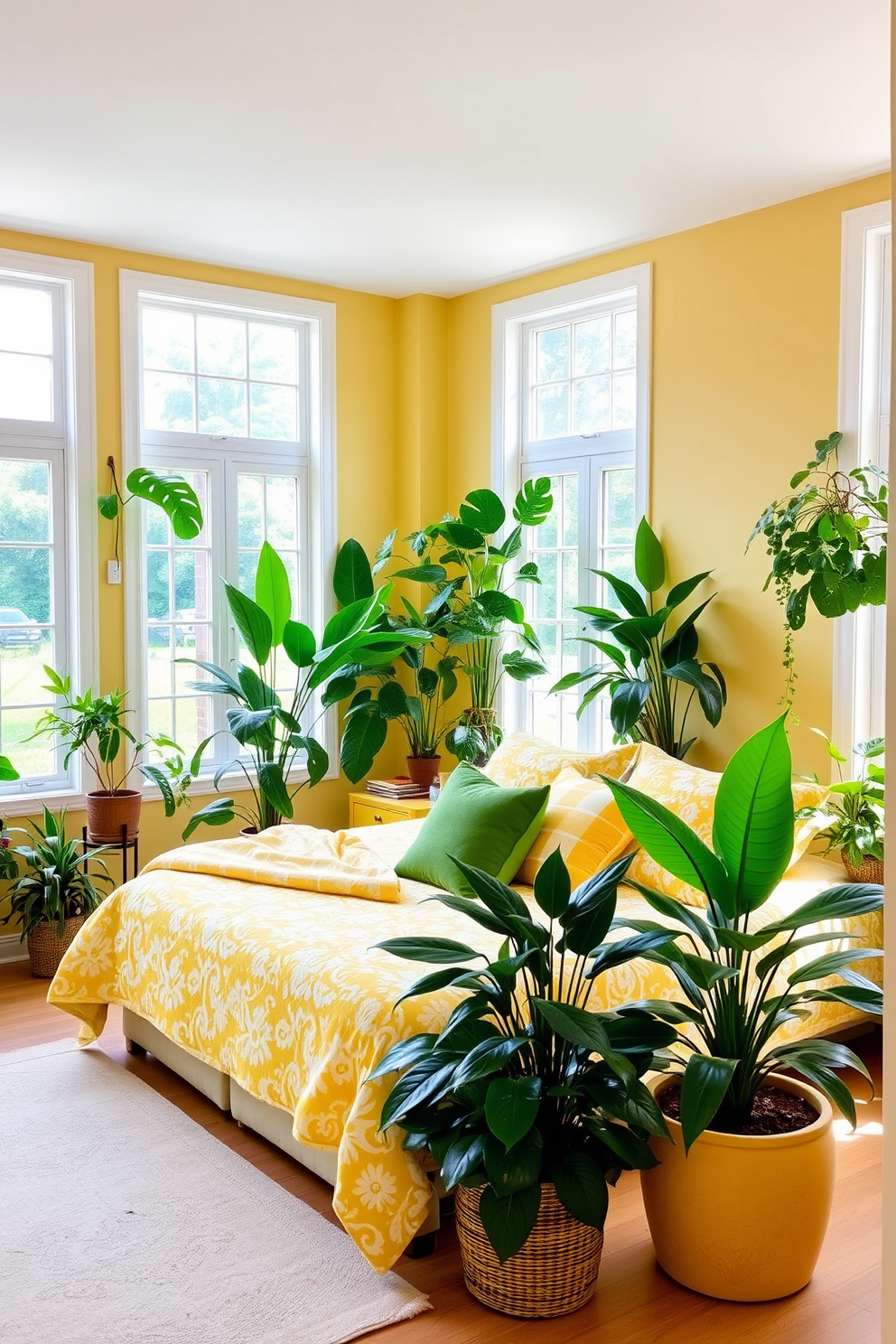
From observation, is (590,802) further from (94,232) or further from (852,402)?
(94,232)

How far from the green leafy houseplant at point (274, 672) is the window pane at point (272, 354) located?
917mm

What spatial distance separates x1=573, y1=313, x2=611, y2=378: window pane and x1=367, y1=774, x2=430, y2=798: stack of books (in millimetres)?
1986

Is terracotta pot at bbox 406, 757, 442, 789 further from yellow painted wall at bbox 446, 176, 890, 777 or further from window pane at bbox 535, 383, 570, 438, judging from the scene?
window pane at bbox 535, 383, 570, 438

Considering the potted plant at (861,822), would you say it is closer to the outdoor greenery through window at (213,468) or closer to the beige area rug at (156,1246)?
the beige area rug at (156,1246)

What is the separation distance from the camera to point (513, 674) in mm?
Result: 5320

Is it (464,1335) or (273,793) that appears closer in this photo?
(464,1335)

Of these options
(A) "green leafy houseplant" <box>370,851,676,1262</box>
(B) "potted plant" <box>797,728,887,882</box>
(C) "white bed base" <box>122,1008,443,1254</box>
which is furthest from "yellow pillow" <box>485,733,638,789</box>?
(A) "green leafy houseplant" <box>370,851,676,1262</box>

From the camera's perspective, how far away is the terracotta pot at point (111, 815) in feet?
15.6

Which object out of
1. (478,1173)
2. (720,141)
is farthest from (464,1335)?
(720,141)

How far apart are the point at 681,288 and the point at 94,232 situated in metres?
2.35

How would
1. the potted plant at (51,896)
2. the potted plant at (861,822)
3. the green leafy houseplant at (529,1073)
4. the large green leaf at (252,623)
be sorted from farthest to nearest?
the large green leaf at (252,623)
the potted plant at (51,896)
the potted plant at (861,822)
the green leafy houseplant at (529,1073)

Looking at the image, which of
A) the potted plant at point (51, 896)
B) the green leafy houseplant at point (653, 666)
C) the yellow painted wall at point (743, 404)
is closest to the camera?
the yellow painted wall at point (743, 404)

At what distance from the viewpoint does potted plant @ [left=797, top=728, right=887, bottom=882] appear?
3783 mm

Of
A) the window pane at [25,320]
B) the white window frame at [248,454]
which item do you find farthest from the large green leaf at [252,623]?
the window pane at [25,320]
